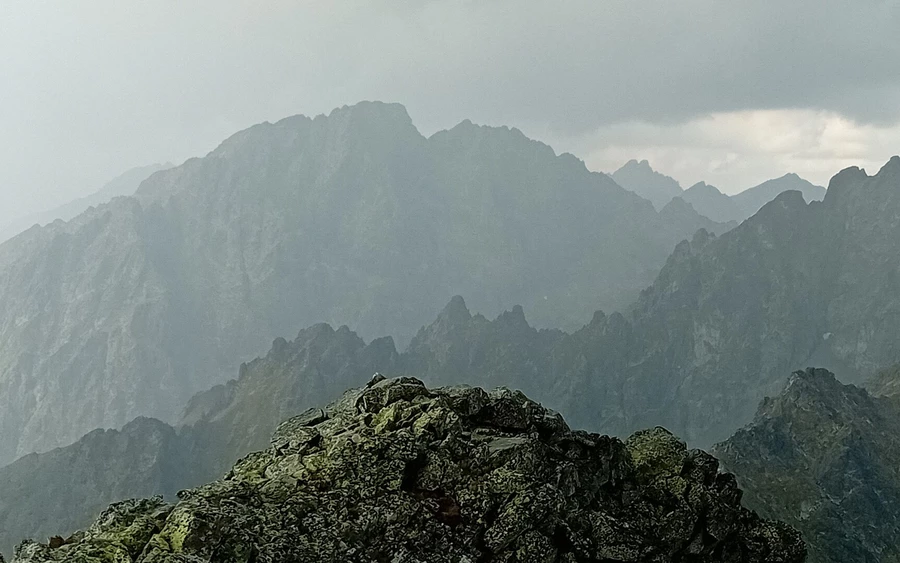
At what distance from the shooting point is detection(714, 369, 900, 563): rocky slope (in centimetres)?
10000

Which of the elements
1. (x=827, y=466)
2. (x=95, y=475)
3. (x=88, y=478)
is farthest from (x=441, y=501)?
(x=88, y=478)

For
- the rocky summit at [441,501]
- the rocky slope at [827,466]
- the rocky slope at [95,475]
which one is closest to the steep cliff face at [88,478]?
the rocky slope at [95,475]

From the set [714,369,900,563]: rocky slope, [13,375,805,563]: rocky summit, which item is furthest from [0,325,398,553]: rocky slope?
[13,375,805,563]: rocky summit

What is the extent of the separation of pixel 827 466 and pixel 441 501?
115m

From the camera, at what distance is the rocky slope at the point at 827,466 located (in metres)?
100

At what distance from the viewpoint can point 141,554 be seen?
21672 millimetres

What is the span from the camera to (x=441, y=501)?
26.0 meters

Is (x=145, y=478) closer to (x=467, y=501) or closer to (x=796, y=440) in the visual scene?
(x=796, y=440)

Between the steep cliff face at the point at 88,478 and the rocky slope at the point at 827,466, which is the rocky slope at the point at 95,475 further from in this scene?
the rocky slope at the point at 827,466

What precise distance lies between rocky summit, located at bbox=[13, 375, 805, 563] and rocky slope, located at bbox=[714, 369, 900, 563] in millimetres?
75510

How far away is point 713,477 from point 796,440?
362ft

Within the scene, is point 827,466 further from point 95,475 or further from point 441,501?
point 95,475

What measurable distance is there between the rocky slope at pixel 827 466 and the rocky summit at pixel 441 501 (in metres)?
75.5

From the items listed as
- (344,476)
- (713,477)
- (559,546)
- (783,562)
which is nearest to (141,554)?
(344,476)
